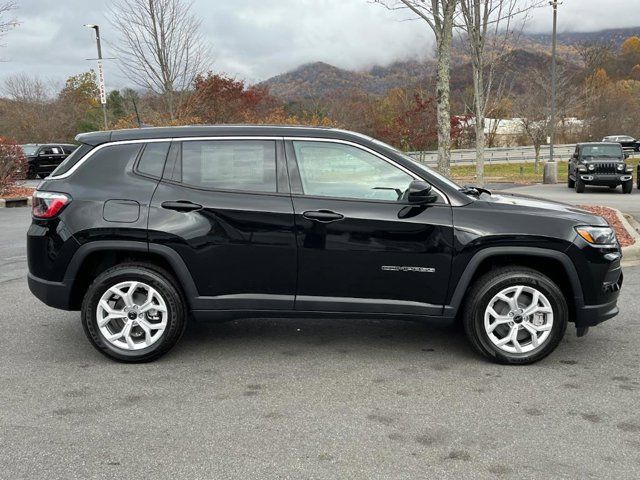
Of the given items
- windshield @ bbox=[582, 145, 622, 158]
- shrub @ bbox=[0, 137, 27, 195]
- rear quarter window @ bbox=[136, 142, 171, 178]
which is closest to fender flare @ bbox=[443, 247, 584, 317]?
rear quarter window @ bbox=[136, 142, 171, 178]

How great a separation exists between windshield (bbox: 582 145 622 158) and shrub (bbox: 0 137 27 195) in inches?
726

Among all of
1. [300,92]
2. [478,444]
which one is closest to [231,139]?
[478,444]

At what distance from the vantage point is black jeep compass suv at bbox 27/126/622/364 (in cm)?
415

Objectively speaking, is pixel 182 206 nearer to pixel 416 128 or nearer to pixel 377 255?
pixel 377 255

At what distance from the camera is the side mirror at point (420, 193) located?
13.3 ft

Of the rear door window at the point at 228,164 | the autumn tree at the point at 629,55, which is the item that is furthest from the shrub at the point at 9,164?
the autumn tree at the point at 629,55

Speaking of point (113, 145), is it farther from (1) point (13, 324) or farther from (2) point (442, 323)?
(2) point (442, 323)

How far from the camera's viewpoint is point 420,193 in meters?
4.08

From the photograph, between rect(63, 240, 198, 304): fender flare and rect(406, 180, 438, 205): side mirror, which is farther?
rect(63, 240, 198, 304): fender flare

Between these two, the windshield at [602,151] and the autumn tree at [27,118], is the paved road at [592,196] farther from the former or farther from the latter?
the autumn tree at [27,118]

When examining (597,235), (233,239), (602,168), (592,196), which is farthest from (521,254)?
(602,168)

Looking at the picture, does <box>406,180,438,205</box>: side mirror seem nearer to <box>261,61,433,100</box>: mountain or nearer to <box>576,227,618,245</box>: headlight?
<box>576,227,618,245</box>: headlight

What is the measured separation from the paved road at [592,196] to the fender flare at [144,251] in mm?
10852

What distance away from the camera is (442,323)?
426cm
